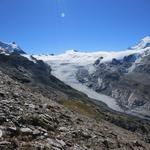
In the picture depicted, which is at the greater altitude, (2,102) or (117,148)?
(2,102)

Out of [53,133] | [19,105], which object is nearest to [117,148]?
[53,133]

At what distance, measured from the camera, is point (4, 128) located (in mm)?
20328

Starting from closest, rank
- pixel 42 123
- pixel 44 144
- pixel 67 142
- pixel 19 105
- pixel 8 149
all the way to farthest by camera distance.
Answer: pixel 8 149
pixel 44 144
pixel 67 142
pixel 42 123
pixel 19 105

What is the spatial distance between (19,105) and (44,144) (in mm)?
7982

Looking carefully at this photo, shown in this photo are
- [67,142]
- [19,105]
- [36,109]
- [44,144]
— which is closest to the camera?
[44,144]

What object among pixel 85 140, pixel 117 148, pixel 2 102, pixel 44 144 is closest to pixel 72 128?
pixel 85 140

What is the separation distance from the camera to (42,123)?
83.7ft

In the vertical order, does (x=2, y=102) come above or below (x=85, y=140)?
above

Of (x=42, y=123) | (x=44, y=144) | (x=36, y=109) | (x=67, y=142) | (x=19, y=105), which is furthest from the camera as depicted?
(x=36, y=109)

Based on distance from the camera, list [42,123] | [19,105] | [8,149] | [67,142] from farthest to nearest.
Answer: [19,105]
[42,123]
[67,142]
[8,149]

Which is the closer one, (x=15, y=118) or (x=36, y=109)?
(x=15, y=118)

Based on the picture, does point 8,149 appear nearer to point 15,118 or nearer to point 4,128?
point 4,128

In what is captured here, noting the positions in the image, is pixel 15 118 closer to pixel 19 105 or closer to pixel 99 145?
pixel 19 105

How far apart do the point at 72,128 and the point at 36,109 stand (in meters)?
3.82
